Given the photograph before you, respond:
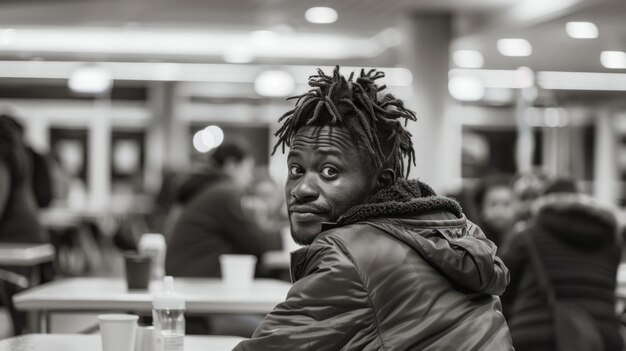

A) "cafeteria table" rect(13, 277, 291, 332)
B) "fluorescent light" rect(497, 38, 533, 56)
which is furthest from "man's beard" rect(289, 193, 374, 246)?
"fluorescent light" rect(497, 38, 533, 56)

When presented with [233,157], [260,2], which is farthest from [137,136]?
[233,157]

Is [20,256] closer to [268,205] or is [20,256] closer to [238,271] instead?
[238,271]

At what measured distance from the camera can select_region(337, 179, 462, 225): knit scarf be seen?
167 cm

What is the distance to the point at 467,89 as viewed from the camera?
13.6 meters

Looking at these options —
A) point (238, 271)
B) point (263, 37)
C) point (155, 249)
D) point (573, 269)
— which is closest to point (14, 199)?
point (155, 249)

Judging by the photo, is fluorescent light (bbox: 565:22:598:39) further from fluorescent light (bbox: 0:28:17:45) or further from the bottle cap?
the bottle cap

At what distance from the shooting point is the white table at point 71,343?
7.26ft

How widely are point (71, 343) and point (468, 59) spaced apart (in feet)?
34.8

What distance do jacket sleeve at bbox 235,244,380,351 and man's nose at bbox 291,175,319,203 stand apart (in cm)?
19

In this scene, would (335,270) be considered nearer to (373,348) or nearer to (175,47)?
(373,348)

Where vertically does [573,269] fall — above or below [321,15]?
below

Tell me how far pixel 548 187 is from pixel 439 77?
16.4 ft

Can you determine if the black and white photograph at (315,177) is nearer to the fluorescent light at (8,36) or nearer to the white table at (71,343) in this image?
the white table at (71,343)

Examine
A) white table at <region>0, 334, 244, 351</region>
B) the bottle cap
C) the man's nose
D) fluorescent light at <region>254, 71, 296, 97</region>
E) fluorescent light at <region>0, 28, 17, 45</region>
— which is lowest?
white table at <region>0, 334, 244, 351</region>
